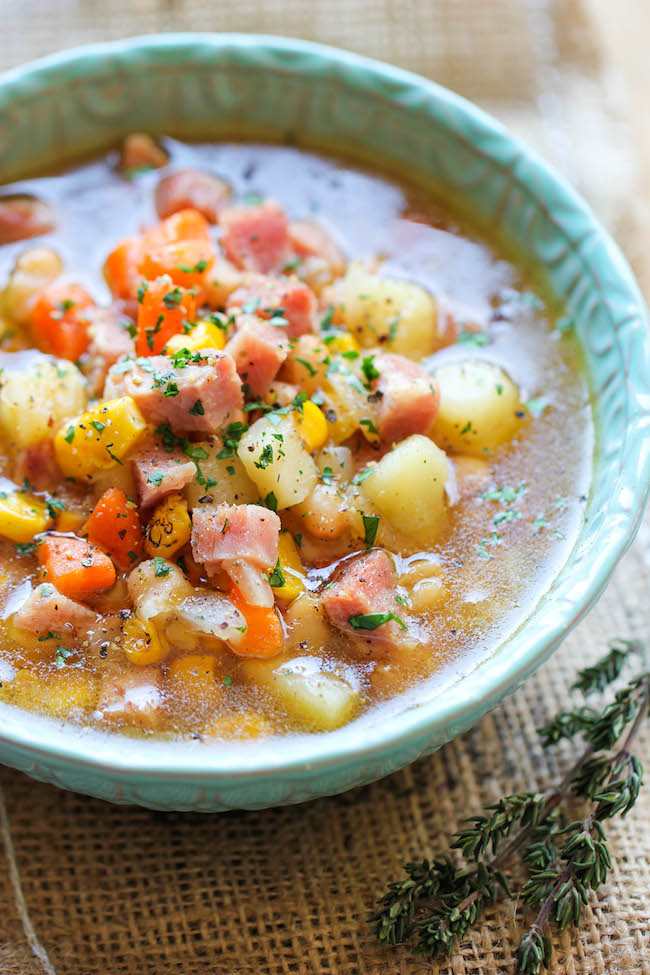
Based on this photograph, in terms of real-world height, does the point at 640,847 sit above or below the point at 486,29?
below

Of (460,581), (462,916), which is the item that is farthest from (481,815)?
(460,581)

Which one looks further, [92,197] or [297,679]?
[92,197]

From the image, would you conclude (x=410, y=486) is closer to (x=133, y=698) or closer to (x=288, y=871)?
(x=133, y=698)

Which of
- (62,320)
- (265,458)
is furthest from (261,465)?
(62,320)

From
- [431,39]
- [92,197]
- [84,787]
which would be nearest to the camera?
[84,787]

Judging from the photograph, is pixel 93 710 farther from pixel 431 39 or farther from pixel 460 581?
pixel 431 39

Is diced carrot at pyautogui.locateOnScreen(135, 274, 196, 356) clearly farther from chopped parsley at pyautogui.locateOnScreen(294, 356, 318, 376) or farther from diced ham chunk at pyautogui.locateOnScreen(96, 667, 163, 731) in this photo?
diced ham chunk at pyautogui.locateOnScreen(96, 667, 163, 731)

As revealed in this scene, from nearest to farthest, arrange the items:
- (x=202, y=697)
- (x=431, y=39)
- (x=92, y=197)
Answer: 1. (x=202, y=697)
2. (x=92, y=197)
3. (x=431, y=39)
